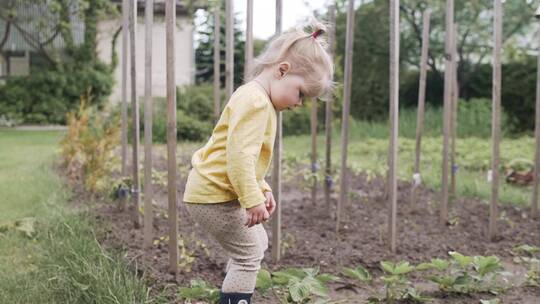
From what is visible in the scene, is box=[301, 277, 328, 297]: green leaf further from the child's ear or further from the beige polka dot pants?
the child's ear

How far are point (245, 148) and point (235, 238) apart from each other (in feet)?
1.46

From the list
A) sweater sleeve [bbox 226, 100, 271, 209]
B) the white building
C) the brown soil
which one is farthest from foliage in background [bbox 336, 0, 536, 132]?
sweater sleeve [bbox 226, 100, 271, 209]

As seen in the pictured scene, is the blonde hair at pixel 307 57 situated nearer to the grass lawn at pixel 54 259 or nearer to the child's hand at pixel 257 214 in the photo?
the child's hand at pixel 257 214

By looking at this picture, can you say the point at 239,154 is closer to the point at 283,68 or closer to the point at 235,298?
the point at 283,68

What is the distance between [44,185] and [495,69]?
176 inches

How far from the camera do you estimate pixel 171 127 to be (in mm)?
3361

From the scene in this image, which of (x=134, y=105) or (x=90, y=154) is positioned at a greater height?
(x=134, y=105)

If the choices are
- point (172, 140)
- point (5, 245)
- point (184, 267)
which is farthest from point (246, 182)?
point (5, 245)

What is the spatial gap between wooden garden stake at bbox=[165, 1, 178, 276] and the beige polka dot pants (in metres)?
0.71

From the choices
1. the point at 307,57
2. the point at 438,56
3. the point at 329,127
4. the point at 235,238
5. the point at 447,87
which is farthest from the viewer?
the point at 438,56

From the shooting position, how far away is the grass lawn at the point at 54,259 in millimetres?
3039

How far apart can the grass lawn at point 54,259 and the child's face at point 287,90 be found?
1.10m

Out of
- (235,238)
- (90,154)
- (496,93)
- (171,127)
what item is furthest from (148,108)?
(90,154)

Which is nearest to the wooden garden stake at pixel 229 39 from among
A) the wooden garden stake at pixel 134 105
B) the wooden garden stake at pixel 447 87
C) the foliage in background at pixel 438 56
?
the wooden garden stake at pixel 134 105
